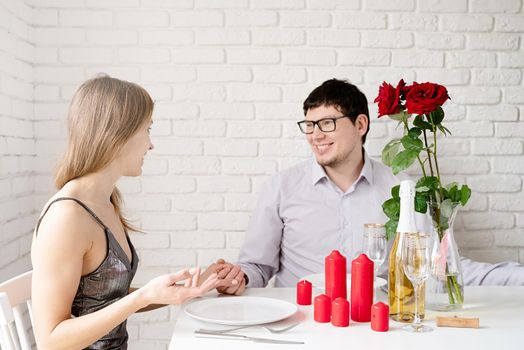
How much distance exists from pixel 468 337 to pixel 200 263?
149cm

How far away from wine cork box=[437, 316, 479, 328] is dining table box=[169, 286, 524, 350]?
0.01 metres

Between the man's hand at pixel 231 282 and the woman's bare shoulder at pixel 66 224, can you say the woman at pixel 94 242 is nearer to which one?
the woman's bare shoulder at pixel 66 224

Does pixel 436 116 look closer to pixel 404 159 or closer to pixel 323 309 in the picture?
pixel 404 159

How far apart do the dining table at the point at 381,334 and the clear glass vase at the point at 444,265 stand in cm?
3

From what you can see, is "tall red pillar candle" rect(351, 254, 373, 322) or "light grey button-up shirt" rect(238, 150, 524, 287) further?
"light grey button-up shirt" rect(238, 150, 524, 287)

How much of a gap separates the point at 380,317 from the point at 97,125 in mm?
867

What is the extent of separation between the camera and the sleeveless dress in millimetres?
1583

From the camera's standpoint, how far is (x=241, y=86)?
105 inches

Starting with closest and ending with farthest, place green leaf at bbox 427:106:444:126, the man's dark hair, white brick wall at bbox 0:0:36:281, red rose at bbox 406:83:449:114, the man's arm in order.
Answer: red rose at bbox 406:83:449:114 → green leaf at bbox 427:106:444:126 → the man's arm → white brick wall at bbox 0:0:36:281 → the man's dark hair

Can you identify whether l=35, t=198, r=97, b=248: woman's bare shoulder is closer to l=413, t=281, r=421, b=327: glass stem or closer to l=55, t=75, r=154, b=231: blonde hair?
l=55, t=75, r=154, b=231: blonde hair

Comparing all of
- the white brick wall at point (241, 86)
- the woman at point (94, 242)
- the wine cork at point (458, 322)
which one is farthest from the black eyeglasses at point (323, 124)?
the wine cork at point (458, 322)

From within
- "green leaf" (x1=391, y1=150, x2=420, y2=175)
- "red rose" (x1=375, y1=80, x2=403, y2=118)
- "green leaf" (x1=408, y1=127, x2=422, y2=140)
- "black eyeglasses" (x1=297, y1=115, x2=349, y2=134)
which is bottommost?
"green leaf" (x1=391, y1=150, x2=420, y2=175)

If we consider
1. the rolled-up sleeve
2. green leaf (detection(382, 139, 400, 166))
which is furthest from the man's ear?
green leaf (detection(382, 139, 400, 166))

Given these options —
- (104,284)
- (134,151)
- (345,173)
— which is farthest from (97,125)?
(345,173)
